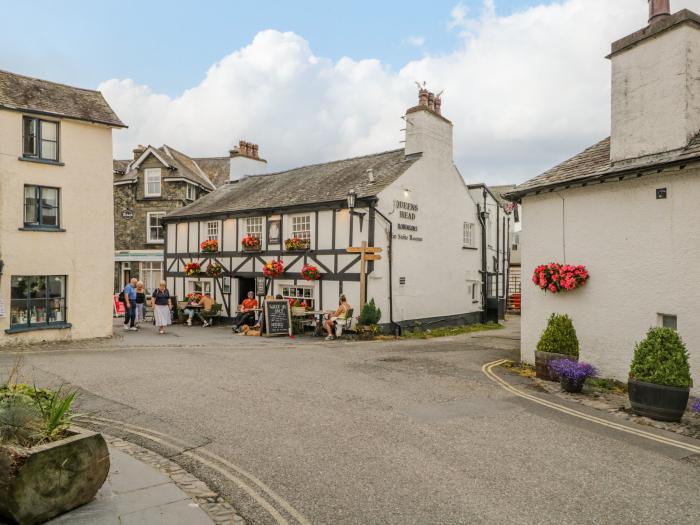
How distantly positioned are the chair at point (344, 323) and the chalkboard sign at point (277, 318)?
188 centimetres

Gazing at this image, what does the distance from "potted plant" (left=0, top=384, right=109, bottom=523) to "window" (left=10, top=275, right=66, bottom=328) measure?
11.8 meters

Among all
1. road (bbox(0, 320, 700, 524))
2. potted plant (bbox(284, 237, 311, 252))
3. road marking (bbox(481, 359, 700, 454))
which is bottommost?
road marking (bbox(481, 359, 700, 454))

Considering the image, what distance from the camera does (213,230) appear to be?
80.9ft

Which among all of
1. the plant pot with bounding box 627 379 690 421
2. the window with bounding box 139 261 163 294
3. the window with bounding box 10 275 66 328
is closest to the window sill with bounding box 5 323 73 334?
the window with bounding box 10 275 66 328

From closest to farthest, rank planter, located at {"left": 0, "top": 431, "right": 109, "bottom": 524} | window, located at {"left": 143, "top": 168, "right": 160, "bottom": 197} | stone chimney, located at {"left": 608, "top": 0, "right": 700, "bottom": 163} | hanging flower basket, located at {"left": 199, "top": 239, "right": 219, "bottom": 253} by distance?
planter, located at {"left": 0, "top": 431, "right": 109, "bottom": 524}
stone chimney, located at {"left": 608, "top": 0, "right": 700, "bottom": 163}
hanging flower basket, located at {"left": 199, "top": 239, "right": 219, "bottom": 253}
window, located at {"left": 143, "top": 168, "right": 160, "bottom": 197}

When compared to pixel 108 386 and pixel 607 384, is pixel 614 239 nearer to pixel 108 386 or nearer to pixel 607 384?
pixel 607 384

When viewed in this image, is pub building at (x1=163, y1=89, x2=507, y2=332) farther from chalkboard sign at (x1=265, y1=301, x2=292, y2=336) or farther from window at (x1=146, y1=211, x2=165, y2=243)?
window at (x1=146, y1=211, x2=165, y2=243)

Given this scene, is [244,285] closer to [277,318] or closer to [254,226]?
[254,226]

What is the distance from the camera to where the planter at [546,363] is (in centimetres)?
1096

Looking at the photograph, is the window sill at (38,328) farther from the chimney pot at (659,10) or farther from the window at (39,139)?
the chimney pot at (659,10)

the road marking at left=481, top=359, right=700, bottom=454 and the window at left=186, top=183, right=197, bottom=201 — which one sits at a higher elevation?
the window at left=186, top=183, right=197, bottom=201

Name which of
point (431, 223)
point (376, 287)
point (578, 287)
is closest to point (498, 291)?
point (431, 223)

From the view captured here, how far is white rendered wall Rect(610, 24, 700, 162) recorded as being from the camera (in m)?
9.96

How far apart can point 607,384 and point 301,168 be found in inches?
743
